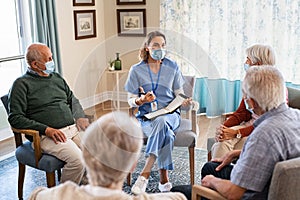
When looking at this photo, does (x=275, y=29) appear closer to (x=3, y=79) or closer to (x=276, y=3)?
(x=276, y=3)

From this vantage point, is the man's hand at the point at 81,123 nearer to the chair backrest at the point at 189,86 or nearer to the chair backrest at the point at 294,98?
the chair backrest at the point at 189,86

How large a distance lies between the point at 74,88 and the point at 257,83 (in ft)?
12.0

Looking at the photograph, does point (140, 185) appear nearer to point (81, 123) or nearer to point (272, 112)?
point (81, 123)

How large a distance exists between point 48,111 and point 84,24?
2.49 metres

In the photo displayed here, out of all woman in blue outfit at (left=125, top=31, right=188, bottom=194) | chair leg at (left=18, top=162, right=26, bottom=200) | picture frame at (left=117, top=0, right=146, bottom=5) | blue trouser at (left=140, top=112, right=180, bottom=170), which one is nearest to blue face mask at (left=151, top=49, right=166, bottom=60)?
woman in blue outfit at (left=125, top=31, right=188, bottom=194)

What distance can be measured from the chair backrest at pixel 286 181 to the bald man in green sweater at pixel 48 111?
147cm

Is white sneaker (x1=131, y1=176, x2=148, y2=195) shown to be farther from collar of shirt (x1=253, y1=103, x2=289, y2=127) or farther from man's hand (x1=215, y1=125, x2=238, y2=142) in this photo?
collar of shirt (x1=253, y1=103, x2=289, y2=127)

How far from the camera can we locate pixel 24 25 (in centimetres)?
427

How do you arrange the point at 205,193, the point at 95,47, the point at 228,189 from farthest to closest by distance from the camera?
the point at 95,47
the point at 205,193
the point at 228,189

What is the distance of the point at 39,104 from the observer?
277 cm

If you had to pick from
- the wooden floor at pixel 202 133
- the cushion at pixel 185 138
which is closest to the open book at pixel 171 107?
the cushion at pixel 185 138

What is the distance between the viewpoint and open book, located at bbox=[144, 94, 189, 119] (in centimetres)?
286

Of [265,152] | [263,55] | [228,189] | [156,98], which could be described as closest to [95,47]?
[156,98]

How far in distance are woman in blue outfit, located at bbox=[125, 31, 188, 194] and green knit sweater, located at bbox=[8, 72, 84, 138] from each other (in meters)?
0.50
